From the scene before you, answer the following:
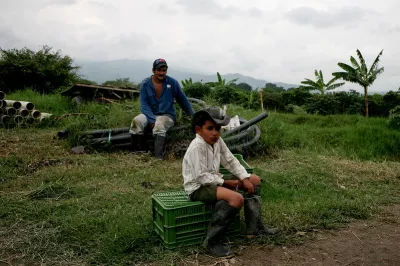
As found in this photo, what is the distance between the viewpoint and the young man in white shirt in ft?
10.5

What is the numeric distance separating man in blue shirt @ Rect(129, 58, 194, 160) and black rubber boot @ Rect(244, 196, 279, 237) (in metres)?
3.61

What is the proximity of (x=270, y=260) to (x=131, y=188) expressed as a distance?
94.1 inches

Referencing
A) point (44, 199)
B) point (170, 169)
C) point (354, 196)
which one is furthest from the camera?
point (170, 169)

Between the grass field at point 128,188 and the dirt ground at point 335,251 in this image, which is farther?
the grass field at point 128,188

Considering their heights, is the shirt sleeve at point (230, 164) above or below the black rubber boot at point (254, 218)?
above

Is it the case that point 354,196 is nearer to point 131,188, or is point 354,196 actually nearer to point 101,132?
point 131,188

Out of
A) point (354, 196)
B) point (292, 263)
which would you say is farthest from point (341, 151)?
point (292, 263)

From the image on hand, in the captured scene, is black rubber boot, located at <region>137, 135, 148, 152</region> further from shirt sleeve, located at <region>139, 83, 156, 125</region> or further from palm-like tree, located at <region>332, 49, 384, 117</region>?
palm-like tree, located at <region>332, 49, 384, 117</region>

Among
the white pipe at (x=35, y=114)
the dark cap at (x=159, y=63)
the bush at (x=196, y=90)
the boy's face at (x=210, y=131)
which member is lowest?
Result: the white pipe at (x=35, y=114)

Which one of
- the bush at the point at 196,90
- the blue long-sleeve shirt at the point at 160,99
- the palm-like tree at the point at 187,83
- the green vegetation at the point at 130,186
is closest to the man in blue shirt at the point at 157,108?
the blue long-sleeve shirt at the point at 160,99

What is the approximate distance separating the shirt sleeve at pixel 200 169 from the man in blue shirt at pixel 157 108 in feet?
12.2

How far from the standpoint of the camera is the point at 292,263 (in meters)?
3.09

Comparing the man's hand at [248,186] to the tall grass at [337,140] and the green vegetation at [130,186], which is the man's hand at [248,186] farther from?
the tall grass at [337,140]

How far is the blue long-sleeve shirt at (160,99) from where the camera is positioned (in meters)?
7.14
